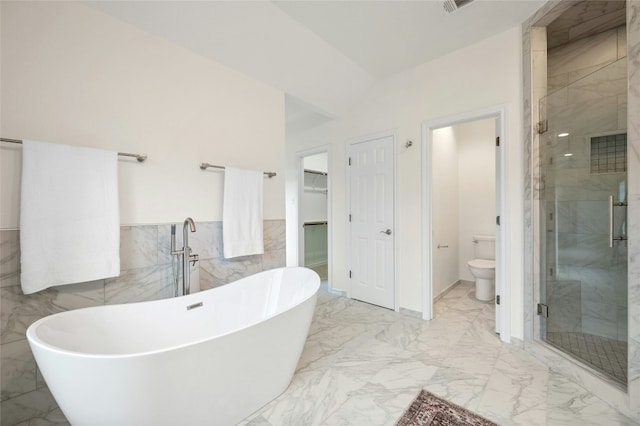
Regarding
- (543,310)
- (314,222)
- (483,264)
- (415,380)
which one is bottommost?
(415,380)

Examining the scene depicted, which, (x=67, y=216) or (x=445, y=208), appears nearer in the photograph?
(x=67, y=216)

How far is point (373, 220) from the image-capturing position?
3.07 metres

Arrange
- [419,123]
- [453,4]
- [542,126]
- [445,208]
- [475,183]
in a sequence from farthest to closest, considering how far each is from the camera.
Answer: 1. [475,183]
2. [445,208]
3. [419,123]
4. [542,126]
5. [453,4]

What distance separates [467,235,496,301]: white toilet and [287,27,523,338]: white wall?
917 mm

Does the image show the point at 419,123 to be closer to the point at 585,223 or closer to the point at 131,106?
the point at 585,223

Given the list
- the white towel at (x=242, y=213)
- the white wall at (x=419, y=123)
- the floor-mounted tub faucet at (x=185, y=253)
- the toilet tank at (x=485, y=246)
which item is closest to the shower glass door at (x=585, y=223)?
the white wall at (x=419, y=123)

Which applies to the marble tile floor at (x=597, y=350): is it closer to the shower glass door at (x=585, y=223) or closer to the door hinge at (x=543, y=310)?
the shower glass door at (x=585, y=223)

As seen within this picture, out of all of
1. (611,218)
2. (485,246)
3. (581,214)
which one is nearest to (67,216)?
(611,218)

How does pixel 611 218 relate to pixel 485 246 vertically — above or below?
above

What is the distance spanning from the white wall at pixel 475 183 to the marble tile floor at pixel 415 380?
151 cm

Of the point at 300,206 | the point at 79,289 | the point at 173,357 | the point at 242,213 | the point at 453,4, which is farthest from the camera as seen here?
the point at 300,206

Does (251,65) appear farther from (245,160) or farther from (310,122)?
(310,122)

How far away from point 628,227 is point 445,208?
2.12 meters

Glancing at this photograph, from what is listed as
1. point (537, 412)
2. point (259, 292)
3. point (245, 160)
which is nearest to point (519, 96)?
point (537, 412)
